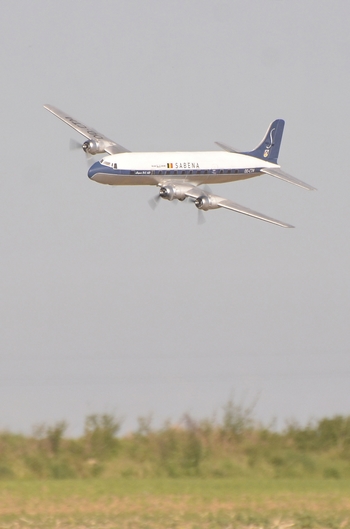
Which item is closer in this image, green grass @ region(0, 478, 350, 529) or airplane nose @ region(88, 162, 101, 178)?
green grass @ region(0, 478, 350, 529)

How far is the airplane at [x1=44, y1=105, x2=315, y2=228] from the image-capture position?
60.4m

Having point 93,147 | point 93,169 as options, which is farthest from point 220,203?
point 93,147

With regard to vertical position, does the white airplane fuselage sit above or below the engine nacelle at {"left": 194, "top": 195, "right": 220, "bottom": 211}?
above

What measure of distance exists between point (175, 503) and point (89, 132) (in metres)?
36.5

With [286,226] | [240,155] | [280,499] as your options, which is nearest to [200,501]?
[280,499]

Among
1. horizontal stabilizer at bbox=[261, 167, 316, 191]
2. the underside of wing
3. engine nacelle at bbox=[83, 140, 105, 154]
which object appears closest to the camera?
the underside of wing

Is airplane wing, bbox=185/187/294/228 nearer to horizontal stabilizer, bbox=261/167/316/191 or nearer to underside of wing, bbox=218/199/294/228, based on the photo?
underside of wing, bbox=218/199/294/228

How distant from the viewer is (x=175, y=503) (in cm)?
3662

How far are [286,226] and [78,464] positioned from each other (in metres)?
17.9

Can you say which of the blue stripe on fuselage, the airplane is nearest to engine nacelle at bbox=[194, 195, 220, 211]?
the airplane

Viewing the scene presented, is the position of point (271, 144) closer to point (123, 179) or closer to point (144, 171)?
point (144, 171)

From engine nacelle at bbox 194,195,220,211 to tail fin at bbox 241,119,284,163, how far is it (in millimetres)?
9674

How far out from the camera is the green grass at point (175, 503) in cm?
3341

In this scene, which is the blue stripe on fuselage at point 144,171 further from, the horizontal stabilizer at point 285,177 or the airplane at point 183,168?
the horizontal stabilizer at point 285,177
